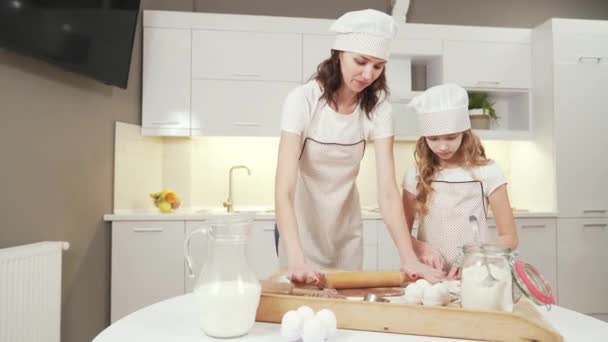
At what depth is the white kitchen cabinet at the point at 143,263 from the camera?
9.04 feet

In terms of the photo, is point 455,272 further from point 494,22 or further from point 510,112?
point 494,22

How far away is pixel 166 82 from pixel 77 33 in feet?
2.76

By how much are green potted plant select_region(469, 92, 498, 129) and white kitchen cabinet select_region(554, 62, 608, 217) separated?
412 millimetres

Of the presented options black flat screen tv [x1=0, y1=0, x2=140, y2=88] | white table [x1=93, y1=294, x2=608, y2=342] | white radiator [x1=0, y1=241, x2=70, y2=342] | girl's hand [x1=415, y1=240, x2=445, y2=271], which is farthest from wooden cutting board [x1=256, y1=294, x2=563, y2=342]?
black flat screen tv [x1=0, y1=0, x2=140, y2=88]

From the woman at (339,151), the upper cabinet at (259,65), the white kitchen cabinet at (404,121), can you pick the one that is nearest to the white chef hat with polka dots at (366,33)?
the woman at (339,151)

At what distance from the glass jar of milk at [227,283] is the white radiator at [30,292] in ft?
4.28

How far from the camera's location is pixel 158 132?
10.0 ft

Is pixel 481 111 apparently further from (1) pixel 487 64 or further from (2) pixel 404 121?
(2) pixel 404 121

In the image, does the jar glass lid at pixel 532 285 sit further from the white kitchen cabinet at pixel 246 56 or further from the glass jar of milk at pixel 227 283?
the white kitchen cabinet at pixel 246 56

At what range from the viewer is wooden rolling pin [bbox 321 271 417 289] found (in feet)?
3.54

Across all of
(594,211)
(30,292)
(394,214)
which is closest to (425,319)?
(394,214)

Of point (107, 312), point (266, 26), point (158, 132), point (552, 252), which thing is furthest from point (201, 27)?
point (552, 252)

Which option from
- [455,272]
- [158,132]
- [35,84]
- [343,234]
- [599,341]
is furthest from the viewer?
[158,132]

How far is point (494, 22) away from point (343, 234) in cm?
276
